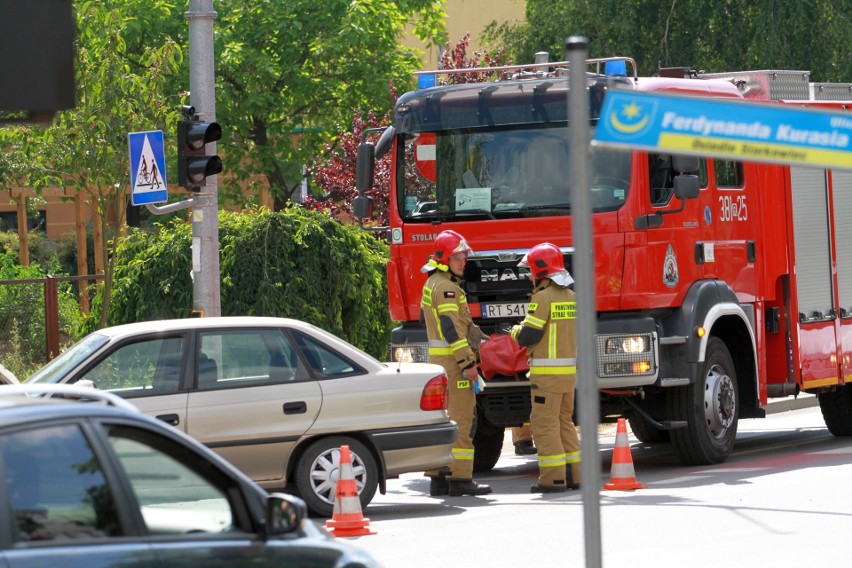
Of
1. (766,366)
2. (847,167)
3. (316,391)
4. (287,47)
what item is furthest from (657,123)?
(287,47)

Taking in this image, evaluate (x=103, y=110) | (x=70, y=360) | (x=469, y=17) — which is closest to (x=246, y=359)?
(x=70, y=360)

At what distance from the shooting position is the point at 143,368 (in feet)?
34.8

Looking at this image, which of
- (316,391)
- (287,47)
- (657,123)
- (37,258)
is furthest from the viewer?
(37,258)

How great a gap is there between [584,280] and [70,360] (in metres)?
6.60

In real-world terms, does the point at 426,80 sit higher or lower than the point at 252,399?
higher

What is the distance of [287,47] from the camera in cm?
2920

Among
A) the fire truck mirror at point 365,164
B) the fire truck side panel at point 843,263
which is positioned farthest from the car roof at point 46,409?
the fire truck side panel at point 843,263

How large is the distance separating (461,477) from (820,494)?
2.77m

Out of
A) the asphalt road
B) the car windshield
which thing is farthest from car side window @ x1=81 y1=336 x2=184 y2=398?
the asphalt road

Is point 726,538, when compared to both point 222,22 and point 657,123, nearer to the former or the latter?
point 657,123

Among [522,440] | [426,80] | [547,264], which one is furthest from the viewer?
[522,440]

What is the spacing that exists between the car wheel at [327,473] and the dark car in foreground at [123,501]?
542 centimetres

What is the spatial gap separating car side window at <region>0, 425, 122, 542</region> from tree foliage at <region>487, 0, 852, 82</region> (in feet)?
69.6

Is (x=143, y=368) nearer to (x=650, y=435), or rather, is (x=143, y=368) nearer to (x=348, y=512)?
(x=348, y=512)
